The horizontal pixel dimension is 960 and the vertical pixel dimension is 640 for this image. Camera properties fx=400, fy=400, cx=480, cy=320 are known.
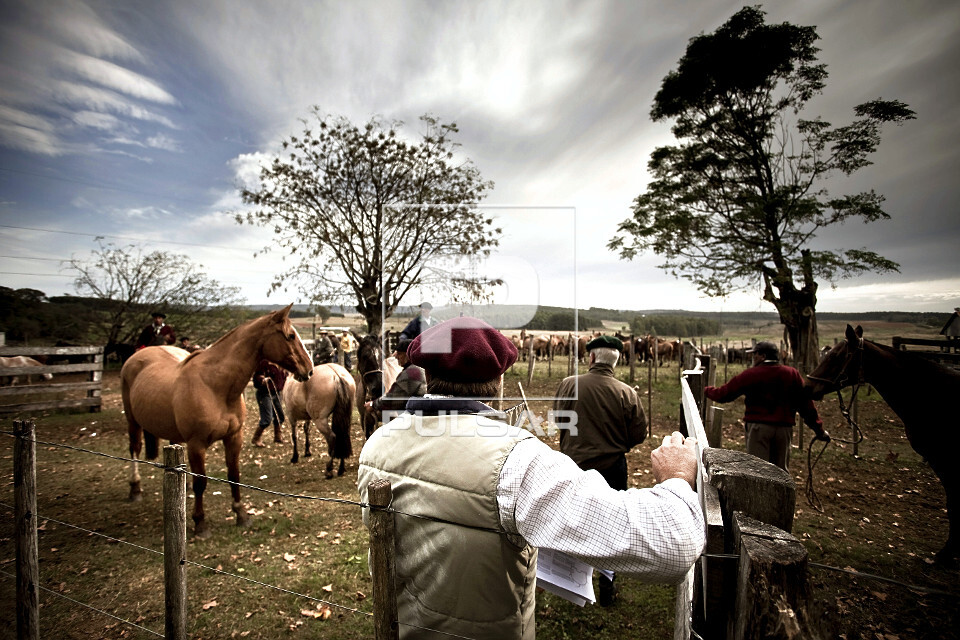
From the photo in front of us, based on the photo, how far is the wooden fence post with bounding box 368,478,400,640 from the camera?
4.41 ft

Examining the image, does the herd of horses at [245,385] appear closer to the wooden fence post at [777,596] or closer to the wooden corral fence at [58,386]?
the wooden fence post at [777,596]

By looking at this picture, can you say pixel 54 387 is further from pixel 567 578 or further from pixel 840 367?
pixel 840 367

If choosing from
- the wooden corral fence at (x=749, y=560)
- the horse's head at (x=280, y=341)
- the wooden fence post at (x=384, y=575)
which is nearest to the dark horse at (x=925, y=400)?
the wooden corral fence at (x=749, y=560)

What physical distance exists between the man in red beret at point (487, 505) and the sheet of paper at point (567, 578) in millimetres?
159

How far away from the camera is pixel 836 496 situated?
550cm

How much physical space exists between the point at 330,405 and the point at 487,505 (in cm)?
591

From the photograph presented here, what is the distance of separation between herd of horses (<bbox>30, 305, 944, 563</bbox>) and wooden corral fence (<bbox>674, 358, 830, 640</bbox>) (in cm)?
395

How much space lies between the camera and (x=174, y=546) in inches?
81.7

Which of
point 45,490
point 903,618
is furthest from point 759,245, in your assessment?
point 45,490

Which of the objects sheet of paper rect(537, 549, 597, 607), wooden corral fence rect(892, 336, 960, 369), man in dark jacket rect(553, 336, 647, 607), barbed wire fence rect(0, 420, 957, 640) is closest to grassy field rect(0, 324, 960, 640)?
barbed wire fence rect(0, 420, 957, 640)

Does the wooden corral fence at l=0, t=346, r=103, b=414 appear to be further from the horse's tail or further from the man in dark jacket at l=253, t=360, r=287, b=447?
the horse's tail

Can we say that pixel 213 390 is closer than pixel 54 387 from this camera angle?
Yes

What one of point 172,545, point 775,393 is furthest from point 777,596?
point 775,393

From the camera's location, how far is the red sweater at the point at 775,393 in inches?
181
